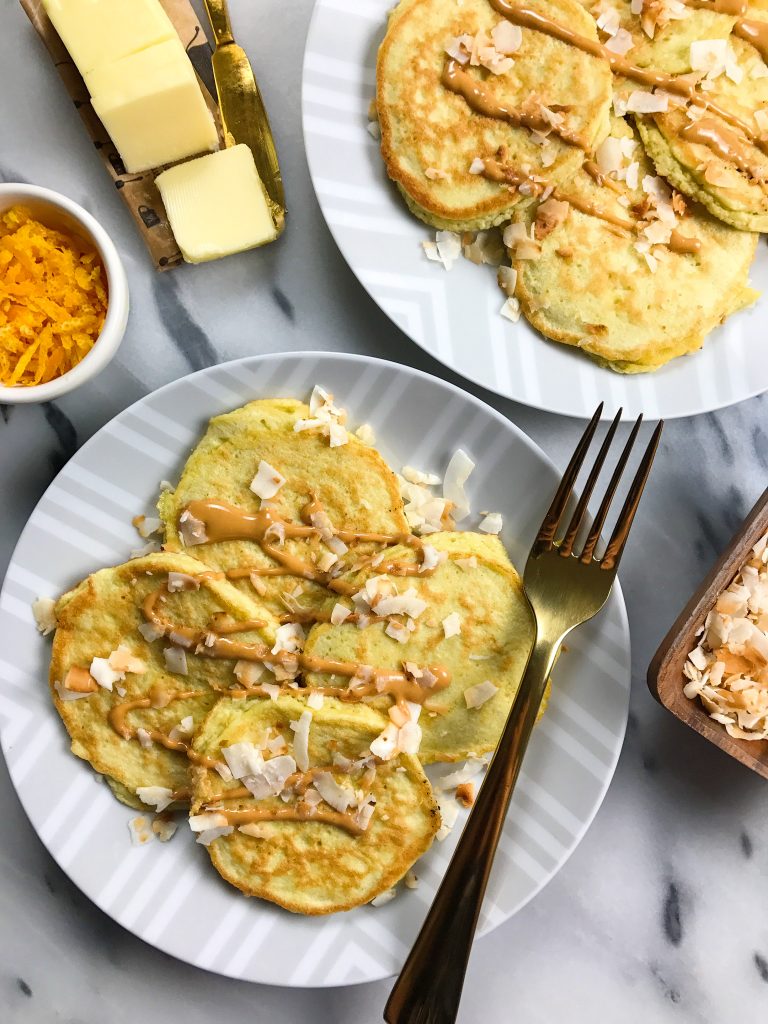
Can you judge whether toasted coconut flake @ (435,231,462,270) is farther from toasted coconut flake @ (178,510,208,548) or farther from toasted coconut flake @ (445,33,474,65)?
toasted coconut flake @ (178,510,208,548)

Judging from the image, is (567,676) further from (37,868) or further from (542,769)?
(37,868)

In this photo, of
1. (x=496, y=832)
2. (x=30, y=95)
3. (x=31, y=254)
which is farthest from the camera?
(x=30, y=95)

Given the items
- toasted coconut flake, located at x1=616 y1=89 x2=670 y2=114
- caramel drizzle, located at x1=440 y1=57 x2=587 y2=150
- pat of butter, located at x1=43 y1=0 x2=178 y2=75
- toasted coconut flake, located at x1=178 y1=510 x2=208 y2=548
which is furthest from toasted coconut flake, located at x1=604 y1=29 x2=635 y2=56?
toasted coconut flake, located at x1=178 y1=510 x2=208 y2=548

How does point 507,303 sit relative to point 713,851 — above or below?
above

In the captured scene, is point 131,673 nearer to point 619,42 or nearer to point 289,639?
point 289,639

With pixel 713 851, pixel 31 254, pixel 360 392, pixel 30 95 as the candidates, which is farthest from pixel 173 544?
pixel 713 851

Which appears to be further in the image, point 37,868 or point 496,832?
point 37,868

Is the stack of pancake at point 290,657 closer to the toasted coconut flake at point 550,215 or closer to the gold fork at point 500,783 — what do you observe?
the gold fork at point 500,783
